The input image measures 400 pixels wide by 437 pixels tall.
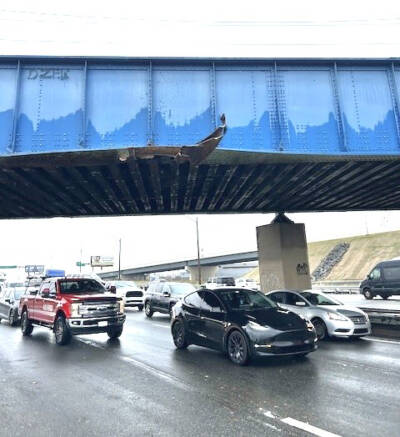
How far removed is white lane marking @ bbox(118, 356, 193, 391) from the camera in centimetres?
667

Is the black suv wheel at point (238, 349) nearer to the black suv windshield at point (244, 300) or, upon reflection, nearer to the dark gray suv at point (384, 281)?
the black suv windshield at point (244, 300)

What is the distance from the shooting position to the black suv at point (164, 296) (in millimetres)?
18547

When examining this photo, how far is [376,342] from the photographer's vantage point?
425 inches

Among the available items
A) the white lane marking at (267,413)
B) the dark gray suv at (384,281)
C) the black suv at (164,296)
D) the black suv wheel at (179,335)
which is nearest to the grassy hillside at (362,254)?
the dark gray suv at (384,281)

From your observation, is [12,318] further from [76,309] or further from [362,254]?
[362,254]

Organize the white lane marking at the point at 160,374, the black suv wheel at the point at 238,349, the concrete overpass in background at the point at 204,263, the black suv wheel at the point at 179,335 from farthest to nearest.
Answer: the concrete overpass in background at the point at 204,263, the black suv wheel at the point at 179,335, the black suv wheel at the point at 238,349, the white lane marking at the point at 160,374

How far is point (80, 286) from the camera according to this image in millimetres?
12422

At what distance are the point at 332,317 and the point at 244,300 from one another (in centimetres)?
317

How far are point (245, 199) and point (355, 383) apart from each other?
11.9 m

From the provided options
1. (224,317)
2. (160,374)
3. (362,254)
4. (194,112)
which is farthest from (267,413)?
(362,254)

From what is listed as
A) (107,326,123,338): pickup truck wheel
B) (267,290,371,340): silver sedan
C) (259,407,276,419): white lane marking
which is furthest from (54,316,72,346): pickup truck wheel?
(259,407,276,419): white lane marking

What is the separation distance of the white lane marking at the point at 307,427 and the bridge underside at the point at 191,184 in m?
7.66

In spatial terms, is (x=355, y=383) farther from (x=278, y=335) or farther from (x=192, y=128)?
(x=192, y=128)

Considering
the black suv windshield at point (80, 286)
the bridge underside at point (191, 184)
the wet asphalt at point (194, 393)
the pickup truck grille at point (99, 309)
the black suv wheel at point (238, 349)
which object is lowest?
the wet asphalt at point (194, 393)
